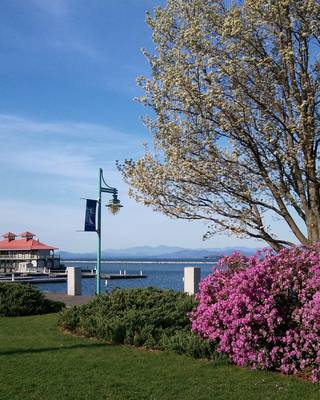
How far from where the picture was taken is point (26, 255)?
339 feet

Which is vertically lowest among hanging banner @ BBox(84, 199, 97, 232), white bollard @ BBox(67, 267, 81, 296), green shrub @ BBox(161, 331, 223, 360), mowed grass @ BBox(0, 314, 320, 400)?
mowed grass @ BBox(0, 314, 320, 400)

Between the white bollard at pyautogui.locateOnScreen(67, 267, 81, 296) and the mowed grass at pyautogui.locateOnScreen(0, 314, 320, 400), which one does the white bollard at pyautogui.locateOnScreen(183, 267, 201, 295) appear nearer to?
the white bollard at pyautogui.locateOnScreen(67, 267, 81, 296)

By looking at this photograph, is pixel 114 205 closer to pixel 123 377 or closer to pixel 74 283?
pixel 74 283

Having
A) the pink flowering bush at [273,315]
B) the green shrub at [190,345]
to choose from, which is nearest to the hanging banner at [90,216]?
the green shrub at [190,345]

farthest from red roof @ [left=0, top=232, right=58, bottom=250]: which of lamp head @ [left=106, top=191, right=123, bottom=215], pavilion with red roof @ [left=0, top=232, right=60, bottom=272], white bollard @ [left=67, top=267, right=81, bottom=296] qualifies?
lamp head @ [left=106, top=191, right=123, bottom=215]

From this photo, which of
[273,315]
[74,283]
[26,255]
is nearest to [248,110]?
[273,315]

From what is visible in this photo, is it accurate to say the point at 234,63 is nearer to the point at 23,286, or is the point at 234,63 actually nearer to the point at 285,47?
the point at 285,47

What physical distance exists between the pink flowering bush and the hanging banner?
35.1 feet

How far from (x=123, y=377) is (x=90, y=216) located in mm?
12275

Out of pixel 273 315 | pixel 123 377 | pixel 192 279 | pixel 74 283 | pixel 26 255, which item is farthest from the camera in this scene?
pixel 26 255

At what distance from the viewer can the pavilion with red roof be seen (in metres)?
100

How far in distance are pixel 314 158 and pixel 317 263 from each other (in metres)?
2.74

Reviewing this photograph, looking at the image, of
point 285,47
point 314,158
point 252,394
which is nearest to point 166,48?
point 285,47

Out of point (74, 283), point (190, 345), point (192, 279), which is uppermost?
point (192, 279)
